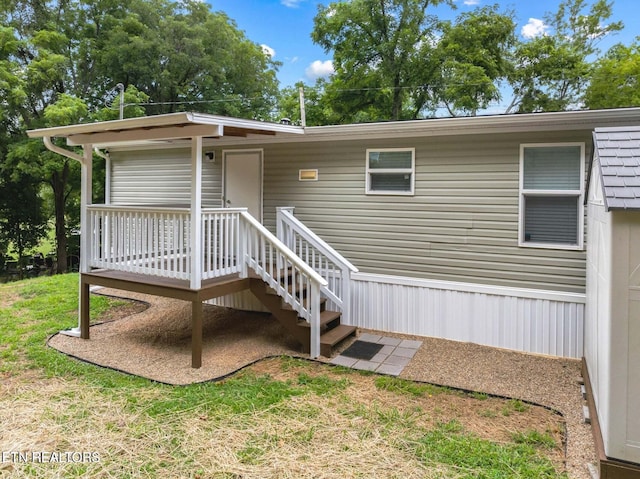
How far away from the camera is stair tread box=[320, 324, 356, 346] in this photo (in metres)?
5.45

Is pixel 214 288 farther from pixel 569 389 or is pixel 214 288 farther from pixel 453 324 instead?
pixel 569 389

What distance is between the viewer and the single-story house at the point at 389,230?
5.26 metres

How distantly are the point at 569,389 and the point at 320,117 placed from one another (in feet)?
56.8

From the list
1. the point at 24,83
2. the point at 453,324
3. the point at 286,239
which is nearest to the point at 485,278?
the point at 453,324

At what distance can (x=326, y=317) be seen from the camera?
5891 millimetres

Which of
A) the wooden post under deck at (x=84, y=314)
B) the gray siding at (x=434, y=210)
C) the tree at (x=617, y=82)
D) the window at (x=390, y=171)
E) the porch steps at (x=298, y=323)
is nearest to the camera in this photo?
the porch steps at (x=298, y=323)

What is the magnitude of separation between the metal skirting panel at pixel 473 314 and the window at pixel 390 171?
1314 millimetres

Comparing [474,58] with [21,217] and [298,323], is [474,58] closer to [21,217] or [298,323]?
[298,323]

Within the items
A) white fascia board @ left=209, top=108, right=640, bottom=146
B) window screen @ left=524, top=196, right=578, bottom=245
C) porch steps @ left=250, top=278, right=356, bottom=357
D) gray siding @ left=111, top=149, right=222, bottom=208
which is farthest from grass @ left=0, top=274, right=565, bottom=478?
gray siding @ left=111, top=149, right=222, bottom=208

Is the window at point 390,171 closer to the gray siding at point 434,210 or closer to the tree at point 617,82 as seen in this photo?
the gray siding at point 434,210

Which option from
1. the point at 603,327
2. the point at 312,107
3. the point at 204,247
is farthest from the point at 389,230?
the point at 312,107

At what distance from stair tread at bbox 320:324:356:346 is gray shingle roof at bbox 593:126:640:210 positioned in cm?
351

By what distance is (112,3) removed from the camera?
17500 mm

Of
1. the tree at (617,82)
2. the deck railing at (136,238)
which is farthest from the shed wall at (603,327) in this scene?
the tree at (617,82)
